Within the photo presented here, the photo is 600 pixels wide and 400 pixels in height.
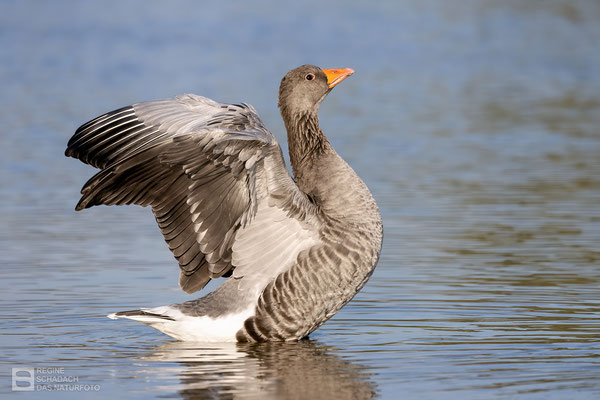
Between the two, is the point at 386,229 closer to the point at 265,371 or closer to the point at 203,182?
the point at 203,182

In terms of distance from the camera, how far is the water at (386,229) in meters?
8.02

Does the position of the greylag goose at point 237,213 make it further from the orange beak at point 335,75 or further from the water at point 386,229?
the orange beak at point 335,75

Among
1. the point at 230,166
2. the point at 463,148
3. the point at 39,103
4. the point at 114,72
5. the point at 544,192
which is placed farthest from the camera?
the point at 114,72

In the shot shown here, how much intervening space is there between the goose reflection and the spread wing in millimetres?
642

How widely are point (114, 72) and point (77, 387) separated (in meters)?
23.7

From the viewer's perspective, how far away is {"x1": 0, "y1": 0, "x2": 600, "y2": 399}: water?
8016 mm

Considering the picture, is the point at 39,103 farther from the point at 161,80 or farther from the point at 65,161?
the point at 65,161

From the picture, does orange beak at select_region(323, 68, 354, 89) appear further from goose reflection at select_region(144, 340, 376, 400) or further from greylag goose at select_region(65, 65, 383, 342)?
goose reflection at select_region(144, 340, 376, 400)

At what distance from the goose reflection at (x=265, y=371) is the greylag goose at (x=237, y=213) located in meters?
0.19

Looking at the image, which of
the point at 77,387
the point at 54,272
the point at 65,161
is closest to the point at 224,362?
the point at 77,387

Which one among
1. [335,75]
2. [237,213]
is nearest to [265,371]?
[237,213]

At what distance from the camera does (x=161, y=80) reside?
2817 centimetres

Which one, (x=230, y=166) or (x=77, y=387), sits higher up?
(x=230, y=166)

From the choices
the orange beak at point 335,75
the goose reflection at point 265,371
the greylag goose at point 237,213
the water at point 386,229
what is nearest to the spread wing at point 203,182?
the greylag goose at point 237,213
